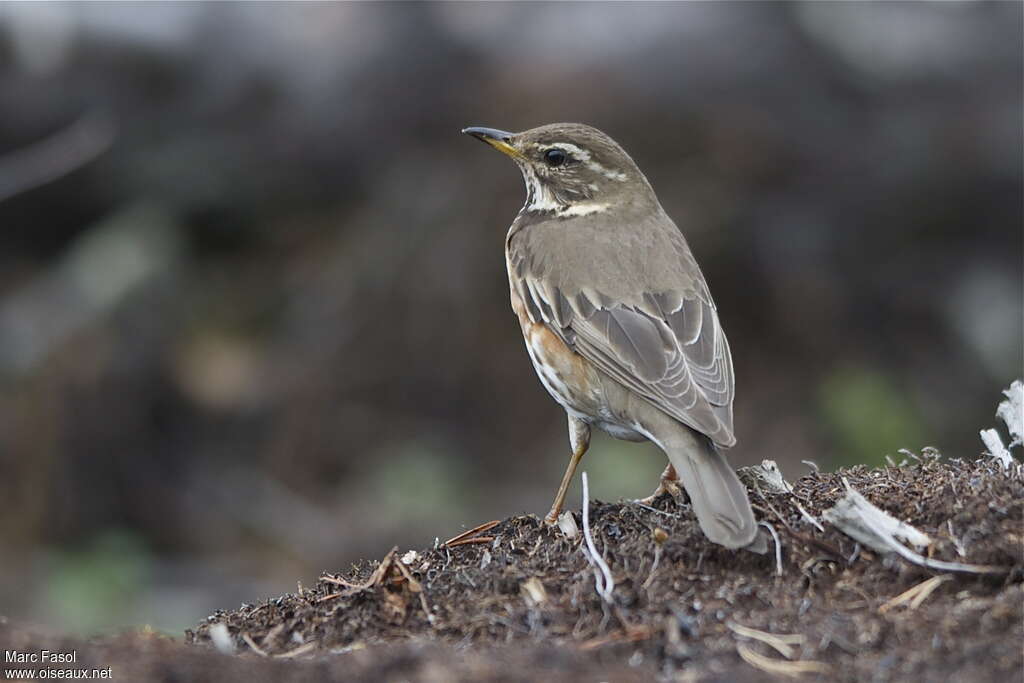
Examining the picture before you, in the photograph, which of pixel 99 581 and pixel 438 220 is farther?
pixel 438 220

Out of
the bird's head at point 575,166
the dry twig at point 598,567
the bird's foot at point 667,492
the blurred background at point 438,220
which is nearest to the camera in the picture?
the dry twig at point 598,567

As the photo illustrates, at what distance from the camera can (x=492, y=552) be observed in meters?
5.35

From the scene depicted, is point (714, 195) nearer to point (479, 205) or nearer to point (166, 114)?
point (479, 205)

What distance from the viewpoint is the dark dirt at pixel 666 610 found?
3869 millimetres

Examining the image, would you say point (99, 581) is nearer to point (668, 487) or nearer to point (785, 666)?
point (668, 487)

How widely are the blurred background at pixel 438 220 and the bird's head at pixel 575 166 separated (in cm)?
428

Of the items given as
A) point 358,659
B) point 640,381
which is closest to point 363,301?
point 640,381

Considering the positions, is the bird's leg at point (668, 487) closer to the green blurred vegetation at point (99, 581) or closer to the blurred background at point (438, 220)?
the green blurred vegetation at point (99, 581)

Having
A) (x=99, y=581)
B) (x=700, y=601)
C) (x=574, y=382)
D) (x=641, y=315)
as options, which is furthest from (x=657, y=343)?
(x=99, y=581)

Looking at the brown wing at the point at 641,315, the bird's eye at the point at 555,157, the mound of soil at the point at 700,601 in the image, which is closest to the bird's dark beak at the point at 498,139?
the bird's eye at the point at 555,157

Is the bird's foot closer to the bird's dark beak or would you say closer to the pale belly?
the pale belly

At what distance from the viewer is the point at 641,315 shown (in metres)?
6.41

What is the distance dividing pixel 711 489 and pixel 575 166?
10.0 ft

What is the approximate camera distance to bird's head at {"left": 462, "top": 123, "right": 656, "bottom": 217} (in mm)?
7523
